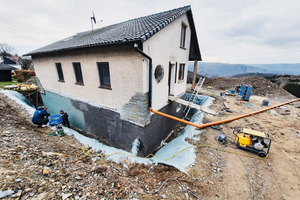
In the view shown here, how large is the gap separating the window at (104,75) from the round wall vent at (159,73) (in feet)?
8.59

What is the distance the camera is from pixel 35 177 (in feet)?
10.0

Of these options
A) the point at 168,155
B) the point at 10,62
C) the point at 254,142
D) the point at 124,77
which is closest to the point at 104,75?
the point at 124,77

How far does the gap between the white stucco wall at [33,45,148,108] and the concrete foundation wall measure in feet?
2.27

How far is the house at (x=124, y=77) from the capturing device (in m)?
5.15

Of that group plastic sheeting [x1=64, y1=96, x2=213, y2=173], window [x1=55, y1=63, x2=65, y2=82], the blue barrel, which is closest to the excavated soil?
plastic sheeting [x1=64, y1=96, x2=213, y2=173]

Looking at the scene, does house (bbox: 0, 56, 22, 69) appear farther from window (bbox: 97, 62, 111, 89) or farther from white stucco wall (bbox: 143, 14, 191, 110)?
white stucco wall (bbox: 143, 14, 191, 110)

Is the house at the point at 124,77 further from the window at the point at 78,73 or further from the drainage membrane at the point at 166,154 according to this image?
the drainage membrane at the point at 166,154

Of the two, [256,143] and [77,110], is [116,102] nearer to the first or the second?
[77,110]

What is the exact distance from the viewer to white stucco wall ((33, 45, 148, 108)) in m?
5.13

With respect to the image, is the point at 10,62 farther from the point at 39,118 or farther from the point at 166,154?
the point at 166,154

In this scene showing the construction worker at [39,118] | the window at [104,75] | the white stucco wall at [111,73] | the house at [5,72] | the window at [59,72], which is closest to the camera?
the white stucco wall at [111,73]

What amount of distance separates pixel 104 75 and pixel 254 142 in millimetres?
8197

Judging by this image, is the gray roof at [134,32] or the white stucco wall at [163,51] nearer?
the gray roof at [134,32]

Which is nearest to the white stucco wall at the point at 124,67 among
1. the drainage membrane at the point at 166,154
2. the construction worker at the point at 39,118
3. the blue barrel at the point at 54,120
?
the blue barrel at the point at 54,120
